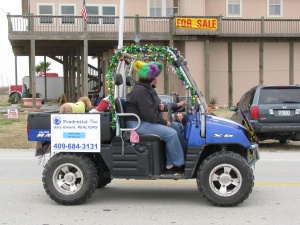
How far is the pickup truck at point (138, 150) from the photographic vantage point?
7.06 meters

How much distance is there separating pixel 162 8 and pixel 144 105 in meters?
25.7

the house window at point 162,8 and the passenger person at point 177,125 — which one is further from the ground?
the house window at point 162,8

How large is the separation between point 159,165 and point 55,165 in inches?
58.7

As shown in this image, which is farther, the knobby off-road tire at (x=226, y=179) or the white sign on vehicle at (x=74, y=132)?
the white sign on vehicle at (x=74, y=132)

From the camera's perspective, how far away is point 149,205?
7387 mm

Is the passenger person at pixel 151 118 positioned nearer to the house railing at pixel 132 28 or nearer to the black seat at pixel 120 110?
the black seat at pixel 120 110

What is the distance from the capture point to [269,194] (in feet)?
26.7

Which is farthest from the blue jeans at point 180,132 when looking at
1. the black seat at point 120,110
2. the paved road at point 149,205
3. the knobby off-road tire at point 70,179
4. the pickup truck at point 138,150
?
the knobby off-road tire at point 70,179

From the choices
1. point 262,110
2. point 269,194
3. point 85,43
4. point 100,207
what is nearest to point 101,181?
point 100,207

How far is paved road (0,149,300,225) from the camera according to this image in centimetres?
656

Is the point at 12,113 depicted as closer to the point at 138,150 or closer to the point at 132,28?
the point at 132,28

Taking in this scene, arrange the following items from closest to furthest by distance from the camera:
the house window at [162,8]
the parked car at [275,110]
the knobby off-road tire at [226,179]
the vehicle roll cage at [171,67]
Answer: the knobby off-road tire at [226,179], the vehicle roll cage at [171,67], the parked car at [275,110], the house window at [162,8]

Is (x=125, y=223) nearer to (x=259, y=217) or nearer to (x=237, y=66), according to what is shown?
(x=259, y=217)

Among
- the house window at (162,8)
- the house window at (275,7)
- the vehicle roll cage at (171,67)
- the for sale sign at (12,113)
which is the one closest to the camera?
the vehicle roll cage at (171,67)
